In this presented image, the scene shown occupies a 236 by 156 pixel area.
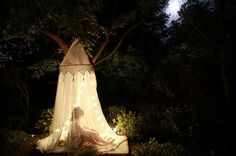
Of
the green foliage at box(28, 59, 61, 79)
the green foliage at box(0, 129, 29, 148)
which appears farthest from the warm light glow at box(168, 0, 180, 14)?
the green foliage at box(0, 129, 29, 148)

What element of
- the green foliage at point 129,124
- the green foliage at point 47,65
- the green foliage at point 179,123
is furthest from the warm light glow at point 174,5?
the green foliage at point 47,65

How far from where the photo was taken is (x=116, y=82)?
12.1 m

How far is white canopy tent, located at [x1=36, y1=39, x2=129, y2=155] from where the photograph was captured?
7.33m

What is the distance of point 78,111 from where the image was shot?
25.0ft

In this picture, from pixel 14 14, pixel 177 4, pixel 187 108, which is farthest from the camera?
pixel 177 4

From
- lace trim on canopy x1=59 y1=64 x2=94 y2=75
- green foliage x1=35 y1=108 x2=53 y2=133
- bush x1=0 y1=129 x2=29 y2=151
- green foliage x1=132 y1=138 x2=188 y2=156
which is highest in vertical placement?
lace trim on canopy x1=59 y1=64 x2=94 y2=75

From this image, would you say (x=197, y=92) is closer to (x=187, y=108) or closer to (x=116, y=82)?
(x=187, y=108)

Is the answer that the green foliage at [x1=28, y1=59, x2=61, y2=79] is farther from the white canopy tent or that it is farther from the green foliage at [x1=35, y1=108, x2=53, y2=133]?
the white canopy tent

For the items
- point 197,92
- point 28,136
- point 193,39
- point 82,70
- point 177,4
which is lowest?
point 28,136

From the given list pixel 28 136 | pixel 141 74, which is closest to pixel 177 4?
pixel 141 74

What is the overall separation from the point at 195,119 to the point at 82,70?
9.01ft

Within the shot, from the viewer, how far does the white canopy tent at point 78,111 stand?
733 cm

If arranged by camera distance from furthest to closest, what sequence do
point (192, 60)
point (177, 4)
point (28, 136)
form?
point (177, 4) → point (192, 60) → point (28, 136)

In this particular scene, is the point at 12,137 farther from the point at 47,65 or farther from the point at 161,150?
the point at 161,150
